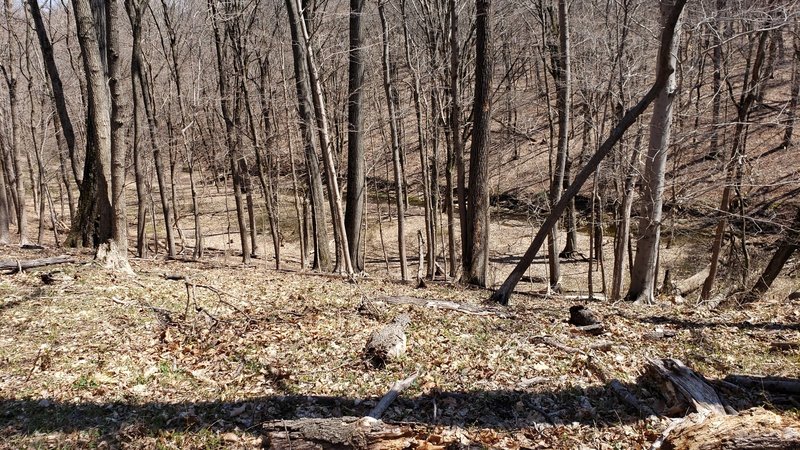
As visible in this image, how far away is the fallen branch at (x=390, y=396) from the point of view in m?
4.63

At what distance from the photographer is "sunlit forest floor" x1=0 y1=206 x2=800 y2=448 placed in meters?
4.52

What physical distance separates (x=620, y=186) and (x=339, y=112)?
10363 mm

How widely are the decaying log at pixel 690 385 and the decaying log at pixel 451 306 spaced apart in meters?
2.40

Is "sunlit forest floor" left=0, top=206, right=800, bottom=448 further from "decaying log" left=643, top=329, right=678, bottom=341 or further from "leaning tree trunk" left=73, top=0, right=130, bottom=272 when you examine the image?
"leaning tree trunk" left=73, top=0, right=130, bottom=272

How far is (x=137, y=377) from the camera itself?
17.3ft

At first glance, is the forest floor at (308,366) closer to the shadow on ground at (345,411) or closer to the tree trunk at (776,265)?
the shadow on ground at (345,411)

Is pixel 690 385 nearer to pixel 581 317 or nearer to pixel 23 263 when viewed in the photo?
pixel 581 317

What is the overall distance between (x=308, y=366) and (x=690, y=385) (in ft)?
11.6

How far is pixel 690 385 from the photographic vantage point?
4711 millimetres

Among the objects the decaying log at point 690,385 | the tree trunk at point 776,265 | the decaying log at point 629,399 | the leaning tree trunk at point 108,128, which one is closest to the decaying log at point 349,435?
the decaying log at point 629,399

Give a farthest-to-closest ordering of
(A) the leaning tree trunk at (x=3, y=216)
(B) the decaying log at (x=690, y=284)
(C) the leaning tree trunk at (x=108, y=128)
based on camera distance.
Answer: (A) the leaning tree trunk at (x=3, y=216)
(B) the decaying log at (x=690, y=284)
(C) the leaning tree trunk at (x=108, y=128)

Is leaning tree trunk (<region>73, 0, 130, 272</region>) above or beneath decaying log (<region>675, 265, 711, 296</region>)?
above

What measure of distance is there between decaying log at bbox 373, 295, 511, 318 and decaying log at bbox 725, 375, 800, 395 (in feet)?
9.02

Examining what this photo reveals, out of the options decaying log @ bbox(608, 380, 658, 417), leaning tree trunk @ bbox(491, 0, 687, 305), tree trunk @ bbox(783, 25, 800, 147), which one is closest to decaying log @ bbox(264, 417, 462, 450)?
decaying log @ bbox(608, 380, 658, 417)
